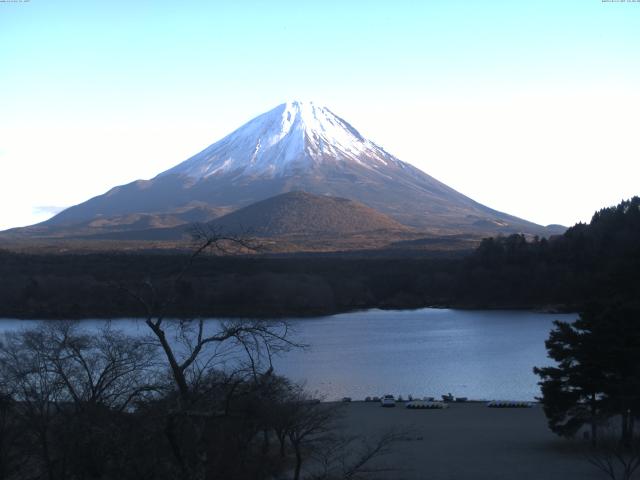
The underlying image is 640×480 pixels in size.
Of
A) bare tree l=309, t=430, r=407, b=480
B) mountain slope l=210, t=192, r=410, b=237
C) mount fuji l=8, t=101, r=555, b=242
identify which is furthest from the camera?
mount fuji l=8, t=101, r=555, b=242

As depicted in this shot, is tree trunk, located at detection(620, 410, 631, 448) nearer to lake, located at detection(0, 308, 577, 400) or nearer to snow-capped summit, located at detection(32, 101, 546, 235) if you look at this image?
lake, located at detection(0, 308, 577, 400)

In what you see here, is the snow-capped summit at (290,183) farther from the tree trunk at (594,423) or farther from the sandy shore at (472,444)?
the tree trunk at (594,423)

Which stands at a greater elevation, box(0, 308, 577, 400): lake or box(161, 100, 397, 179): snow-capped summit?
box(161, 100, 397, 179): snow-capped summit

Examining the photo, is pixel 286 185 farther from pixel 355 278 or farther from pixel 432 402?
pixel 432 402

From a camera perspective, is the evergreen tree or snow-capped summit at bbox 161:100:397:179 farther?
snow-capped summit at bbox 161:100:397:179

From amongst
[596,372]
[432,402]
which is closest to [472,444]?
[596,372]

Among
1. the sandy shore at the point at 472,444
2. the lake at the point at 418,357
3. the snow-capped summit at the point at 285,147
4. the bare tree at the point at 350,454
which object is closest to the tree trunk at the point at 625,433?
the sandy shore at the point at 472,444

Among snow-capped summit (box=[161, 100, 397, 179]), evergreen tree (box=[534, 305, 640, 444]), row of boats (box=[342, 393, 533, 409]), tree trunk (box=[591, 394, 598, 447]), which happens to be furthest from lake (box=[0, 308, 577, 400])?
snow-capped summit (box=[161, 100, 397, 179])
